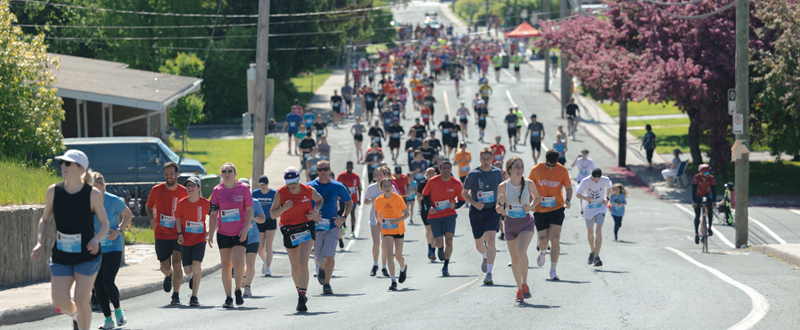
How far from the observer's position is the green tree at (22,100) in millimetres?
16969

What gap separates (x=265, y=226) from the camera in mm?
13578

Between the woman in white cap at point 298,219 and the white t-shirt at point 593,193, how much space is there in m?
6.14

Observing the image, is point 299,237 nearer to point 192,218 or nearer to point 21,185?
point 192,218

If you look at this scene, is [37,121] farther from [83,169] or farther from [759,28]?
[759,28]

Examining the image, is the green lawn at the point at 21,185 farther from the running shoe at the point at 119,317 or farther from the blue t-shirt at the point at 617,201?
the blue t-shirt at the point at 617,201

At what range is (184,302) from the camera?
11.4 m

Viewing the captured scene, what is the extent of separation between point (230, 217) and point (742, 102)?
1321cm

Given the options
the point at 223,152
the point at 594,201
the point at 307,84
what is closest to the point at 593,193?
the point at 594,201

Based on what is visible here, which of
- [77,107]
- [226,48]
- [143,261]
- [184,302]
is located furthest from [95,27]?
[184,302]

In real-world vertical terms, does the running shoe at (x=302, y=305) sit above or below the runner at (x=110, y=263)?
below

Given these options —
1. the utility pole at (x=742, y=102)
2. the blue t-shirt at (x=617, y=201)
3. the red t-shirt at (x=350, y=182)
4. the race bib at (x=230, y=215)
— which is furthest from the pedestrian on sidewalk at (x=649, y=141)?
the race bib at (x=230, y=215)

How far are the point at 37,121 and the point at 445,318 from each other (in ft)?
39.6

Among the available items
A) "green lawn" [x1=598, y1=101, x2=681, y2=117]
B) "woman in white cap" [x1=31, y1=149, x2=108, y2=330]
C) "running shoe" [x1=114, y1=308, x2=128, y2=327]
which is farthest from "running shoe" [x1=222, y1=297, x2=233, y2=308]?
"green lawn" [x1=598, y1=101, x2=681, y2=117]

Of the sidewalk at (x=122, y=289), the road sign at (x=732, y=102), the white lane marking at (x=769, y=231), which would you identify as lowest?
the white lane marking at (x=769, y=231)
